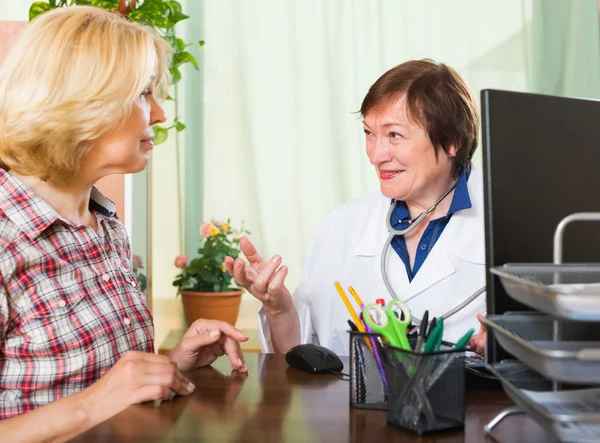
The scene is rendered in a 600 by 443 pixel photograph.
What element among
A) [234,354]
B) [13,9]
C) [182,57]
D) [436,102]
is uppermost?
[13,9]

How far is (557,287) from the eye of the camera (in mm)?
678

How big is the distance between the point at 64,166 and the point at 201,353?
0.38 metres

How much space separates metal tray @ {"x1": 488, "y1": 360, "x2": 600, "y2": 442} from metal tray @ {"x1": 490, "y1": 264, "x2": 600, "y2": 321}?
9 cm

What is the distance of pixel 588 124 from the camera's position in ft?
2.94

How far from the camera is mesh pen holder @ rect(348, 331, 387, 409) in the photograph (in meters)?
0.93

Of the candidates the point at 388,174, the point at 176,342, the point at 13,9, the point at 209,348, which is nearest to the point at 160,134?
the point at 176,342

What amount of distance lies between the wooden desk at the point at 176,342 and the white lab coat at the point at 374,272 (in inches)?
52.1

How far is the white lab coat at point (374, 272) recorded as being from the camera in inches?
62.6

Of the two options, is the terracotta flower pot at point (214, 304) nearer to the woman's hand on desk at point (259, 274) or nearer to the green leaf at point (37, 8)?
the green leaf at point (37, 8)

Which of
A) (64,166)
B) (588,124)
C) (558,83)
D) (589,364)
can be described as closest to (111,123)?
(64,166)

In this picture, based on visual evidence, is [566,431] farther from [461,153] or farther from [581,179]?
[461,153]

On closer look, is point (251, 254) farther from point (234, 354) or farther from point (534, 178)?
point (534, 178)

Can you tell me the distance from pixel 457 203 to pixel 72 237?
2.78 ft

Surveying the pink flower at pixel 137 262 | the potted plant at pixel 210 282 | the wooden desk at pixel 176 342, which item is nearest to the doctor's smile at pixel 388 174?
the pink flower at pixel 137 262
